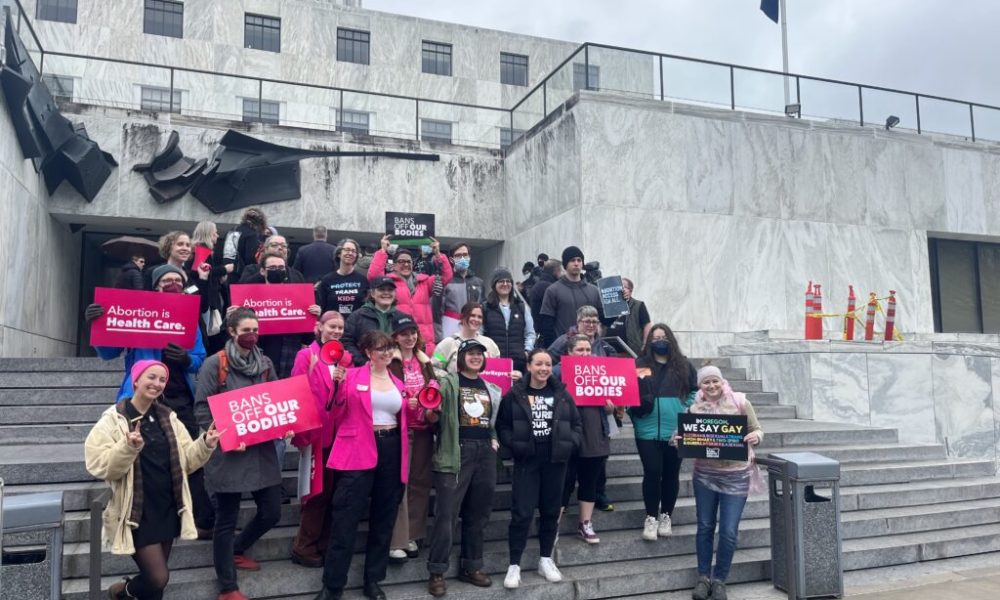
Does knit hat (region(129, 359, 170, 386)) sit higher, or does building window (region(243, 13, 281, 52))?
building window (region(243, 13, 281, 52))

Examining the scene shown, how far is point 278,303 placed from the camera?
716 centimetres

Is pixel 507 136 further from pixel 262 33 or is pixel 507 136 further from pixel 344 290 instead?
pixel 262 33

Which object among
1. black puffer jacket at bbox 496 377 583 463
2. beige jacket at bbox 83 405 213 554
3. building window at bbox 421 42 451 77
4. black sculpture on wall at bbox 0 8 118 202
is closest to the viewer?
beige jacket at bbox 83 405 213 554

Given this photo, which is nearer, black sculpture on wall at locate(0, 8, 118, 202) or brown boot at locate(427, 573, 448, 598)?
brown boot at locate(427, 573, 448, 598)

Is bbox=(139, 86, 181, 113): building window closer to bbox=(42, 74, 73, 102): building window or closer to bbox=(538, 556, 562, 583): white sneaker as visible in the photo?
bbox=(42, 74, 73, 102): building window

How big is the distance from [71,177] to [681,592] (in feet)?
44.7

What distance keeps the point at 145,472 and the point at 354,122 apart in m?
13.6

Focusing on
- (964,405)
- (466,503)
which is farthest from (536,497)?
(964,405)

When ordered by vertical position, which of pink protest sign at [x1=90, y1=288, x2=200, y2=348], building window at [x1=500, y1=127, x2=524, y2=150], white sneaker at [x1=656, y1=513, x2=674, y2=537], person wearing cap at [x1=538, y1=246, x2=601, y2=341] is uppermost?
building window at [x1=500, y1=127, x2=524, y2=150]

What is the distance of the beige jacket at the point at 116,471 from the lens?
4.75m

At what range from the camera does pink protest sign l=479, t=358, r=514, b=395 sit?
6.81m

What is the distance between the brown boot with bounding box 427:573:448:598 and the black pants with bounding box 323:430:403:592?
40cm

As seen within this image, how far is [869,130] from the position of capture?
1653 centimetres

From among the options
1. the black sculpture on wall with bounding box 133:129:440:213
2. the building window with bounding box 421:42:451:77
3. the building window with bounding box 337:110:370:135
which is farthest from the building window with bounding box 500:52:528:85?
the black sculpture on wall with bounding box 133:129:440:213
